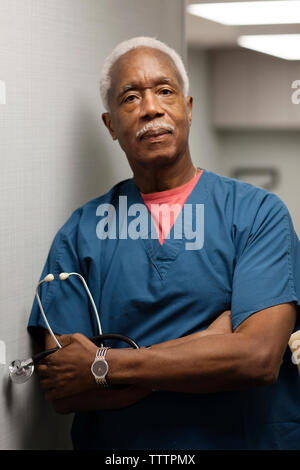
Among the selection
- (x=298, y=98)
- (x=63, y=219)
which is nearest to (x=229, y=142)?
(x=298, y=98)

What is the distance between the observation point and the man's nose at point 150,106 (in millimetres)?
1065

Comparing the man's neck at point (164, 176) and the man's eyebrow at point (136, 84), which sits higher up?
the man's eyebrow at point (136, 84)

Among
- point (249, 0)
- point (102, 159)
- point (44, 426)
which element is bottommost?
point (44, 426)

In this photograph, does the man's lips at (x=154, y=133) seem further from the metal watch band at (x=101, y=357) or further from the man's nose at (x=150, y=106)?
the metal watch band at (x=101, y=357)

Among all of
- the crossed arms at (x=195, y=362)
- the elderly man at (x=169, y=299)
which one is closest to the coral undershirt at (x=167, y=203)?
the elderly man at (x=169, y=299)

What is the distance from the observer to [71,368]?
0.93 m

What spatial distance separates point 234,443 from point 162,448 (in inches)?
5.1

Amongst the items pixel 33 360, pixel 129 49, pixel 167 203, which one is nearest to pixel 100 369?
pixel 33 360

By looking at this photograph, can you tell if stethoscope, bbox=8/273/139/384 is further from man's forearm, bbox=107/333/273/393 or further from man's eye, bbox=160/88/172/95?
man's eye, bbox=160/88/172/95

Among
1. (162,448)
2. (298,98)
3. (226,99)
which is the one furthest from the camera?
(226,99)

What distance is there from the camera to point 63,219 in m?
1.22

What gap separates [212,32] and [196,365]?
123 cm

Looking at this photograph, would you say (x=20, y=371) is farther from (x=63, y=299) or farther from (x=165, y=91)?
(x=165, y=91)

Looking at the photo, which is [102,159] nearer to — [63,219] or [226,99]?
[63,219]
